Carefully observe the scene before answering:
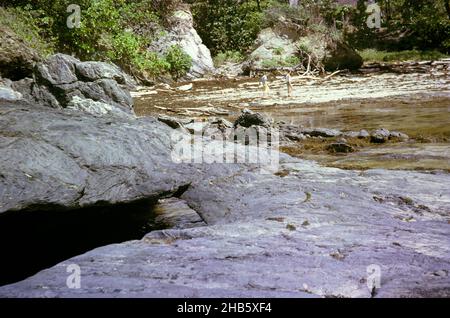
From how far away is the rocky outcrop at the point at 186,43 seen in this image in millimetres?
24062

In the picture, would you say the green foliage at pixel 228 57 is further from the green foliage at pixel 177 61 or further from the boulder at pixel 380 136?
the boulder at pixel 380 136

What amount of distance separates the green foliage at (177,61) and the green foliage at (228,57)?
387 centimetres

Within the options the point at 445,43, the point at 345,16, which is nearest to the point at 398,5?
the point at 345,16

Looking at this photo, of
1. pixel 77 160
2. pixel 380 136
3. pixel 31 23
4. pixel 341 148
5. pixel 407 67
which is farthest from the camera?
pixel 407 67

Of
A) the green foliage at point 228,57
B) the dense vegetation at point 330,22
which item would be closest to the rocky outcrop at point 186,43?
the green foliage at point 228,57

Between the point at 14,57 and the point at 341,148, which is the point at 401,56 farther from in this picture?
the point at 14,57

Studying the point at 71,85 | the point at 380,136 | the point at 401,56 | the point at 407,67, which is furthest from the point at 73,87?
the point at 401,56

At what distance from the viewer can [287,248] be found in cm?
352

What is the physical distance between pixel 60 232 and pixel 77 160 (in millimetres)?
1193

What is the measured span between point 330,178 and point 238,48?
24724 millimetres

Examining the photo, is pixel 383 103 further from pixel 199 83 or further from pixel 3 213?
pixel 3 213

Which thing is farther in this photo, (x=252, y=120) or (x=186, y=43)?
(x=186, y=43)

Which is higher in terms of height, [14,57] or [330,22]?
[330,22]

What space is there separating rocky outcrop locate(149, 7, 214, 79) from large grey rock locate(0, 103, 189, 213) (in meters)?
18.8
